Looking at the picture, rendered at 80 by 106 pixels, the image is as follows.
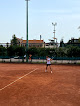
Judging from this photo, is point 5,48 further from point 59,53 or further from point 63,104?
point 63,104

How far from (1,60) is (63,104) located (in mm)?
24713

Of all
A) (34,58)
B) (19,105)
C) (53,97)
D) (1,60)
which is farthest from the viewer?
(1,60)

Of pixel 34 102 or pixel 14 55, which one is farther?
pixel 14 55

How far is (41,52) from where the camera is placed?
2695 cm

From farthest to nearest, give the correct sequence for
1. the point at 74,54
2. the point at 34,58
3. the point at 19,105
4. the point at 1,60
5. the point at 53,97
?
the point at 1,60, the point at 34,58, the point at 74,54, the point at 53,97, the point at 19,105

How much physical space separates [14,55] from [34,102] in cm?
2246

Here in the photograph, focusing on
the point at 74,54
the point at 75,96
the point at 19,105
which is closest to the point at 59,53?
the point at 74,54

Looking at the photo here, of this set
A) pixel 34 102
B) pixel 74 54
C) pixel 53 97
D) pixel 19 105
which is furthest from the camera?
pixel 74 54

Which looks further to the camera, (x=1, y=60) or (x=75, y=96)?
(x=1, y=60)

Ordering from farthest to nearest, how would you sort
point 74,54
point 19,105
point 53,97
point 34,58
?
point 34,58 < point 74,54 < point 53,97 < point 19,105

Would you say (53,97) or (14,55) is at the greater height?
(14,55)

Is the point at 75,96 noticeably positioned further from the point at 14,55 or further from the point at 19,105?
the point at 14,55

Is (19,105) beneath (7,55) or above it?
beneath

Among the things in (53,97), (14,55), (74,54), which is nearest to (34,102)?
(53,97)
